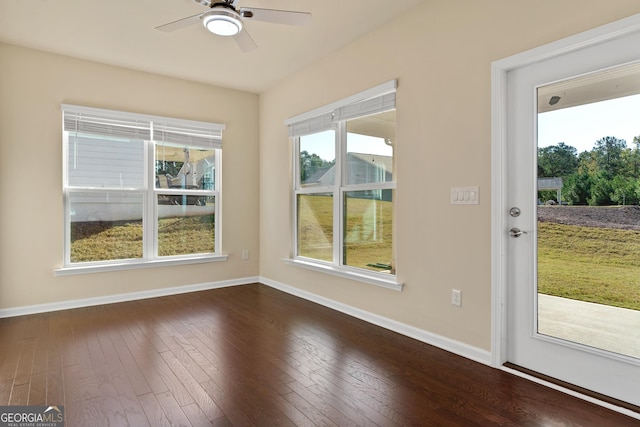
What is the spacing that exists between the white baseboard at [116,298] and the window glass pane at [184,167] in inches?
50.0

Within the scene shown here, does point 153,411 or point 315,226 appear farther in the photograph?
point 315,226

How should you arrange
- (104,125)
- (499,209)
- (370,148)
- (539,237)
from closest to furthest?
1. (539,237)
2. (499,209)
3. (370,148)
4. (104,125)

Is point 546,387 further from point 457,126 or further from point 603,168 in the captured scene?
point 457,126

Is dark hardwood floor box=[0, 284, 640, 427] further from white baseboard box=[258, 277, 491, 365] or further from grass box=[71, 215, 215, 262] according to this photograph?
grass box=[71, 215, 215, 262]

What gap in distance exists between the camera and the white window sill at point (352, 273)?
3.07 m

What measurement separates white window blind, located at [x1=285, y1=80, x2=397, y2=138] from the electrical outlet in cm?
160

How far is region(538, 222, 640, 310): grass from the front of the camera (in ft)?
6.15

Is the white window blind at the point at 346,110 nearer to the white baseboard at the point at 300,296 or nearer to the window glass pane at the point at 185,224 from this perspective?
the window glass pane at the point at 185,224

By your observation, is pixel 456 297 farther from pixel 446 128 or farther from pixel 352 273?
pixel 446 128

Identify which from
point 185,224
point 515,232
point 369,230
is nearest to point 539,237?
point 515,232

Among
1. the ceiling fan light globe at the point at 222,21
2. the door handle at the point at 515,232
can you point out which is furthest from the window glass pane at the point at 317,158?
the door handle at the point at 515,232

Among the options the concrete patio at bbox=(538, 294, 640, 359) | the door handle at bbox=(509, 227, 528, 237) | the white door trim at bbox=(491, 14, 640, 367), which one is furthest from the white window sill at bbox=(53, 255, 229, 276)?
the concrete patio at bbox=(538, 294, 640, 359)

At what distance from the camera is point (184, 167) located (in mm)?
4477

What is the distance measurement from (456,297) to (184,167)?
353 centimetres
